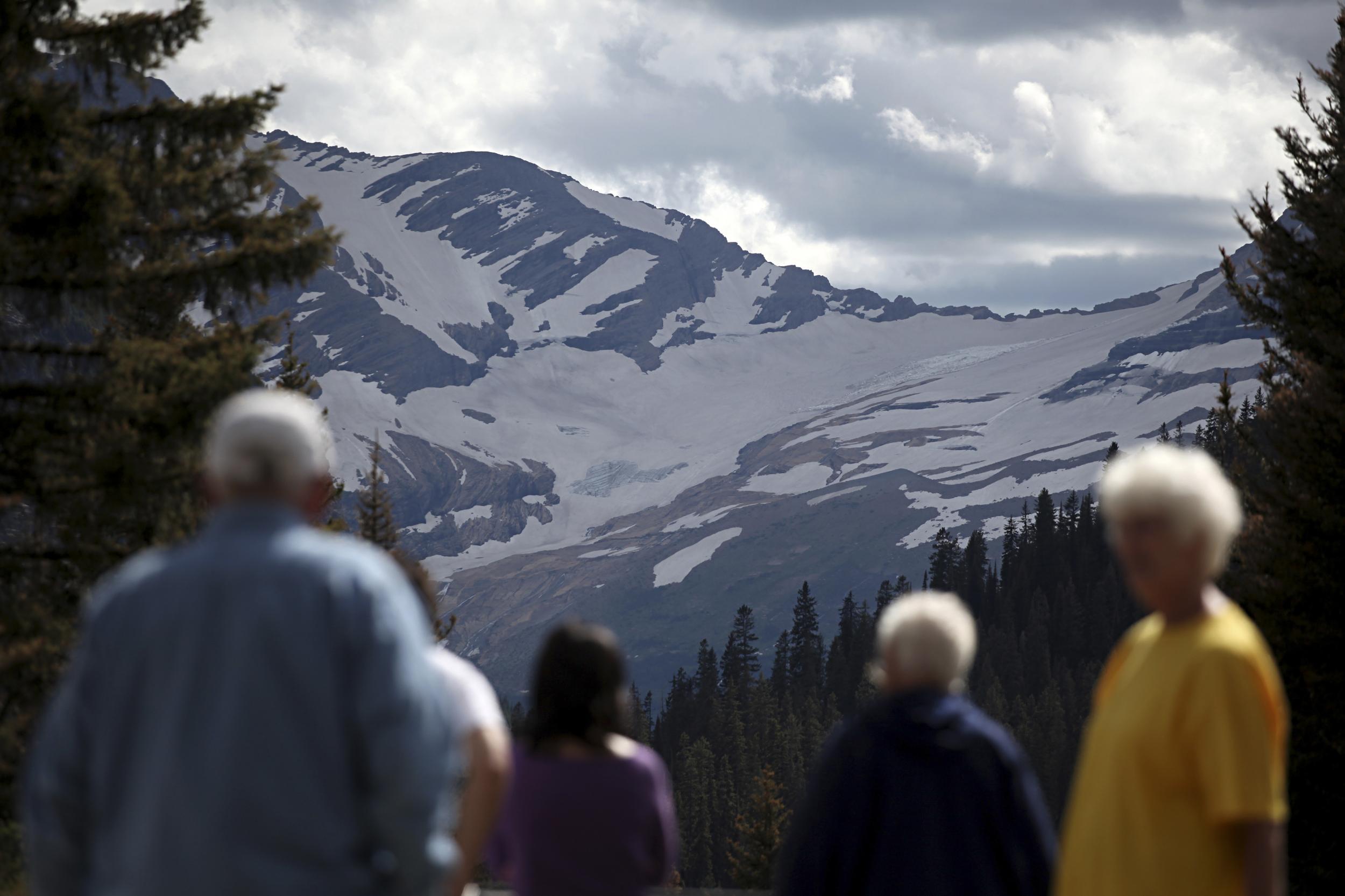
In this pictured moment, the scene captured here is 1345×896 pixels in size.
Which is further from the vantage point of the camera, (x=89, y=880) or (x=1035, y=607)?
(x=1035, y=607)

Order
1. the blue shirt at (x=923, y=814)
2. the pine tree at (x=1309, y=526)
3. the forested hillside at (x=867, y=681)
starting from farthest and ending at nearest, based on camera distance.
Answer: the forested hillside at (x=867, y=681) → the pine tree at (x=1309, y=526) → the blue shirt at (x=923, y=814)

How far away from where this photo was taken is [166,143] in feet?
35.3

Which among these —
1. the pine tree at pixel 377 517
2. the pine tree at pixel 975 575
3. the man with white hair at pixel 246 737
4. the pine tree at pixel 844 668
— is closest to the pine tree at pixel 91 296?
the man with white hair at pixel 246 737

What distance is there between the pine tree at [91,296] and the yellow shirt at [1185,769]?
298 inches

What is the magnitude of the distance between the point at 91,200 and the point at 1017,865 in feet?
26.0

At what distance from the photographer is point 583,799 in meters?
4.79

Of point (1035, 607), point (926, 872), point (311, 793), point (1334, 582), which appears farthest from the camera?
point (1035, 607)

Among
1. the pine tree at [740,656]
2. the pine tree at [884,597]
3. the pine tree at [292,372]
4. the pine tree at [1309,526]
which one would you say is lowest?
the pine tree at [740,656]

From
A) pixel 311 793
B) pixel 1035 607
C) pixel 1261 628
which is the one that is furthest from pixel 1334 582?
pixel 1035 607

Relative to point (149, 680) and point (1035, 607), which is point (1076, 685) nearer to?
point (1035, 607)

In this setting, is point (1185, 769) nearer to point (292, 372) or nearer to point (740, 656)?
point (292, 372)

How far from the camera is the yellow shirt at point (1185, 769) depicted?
378cm

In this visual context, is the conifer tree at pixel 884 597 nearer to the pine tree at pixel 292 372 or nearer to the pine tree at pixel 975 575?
the pine tree at pixel 975 575

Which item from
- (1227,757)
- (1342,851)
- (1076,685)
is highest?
(1227,757)
